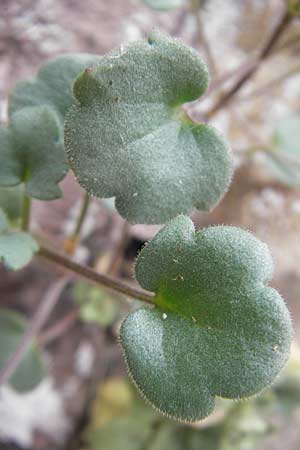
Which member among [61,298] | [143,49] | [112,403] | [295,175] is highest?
[143,49]

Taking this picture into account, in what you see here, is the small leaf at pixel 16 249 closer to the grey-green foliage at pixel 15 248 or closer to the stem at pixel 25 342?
the grey-green foliage at pixel 15 248

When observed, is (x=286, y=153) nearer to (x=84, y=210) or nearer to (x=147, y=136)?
(x=84, y=210)

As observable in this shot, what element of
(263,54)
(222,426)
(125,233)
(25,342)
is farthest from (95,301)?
(263,54)

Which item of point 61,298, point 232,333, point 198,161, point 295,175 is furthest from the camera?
point 61,298

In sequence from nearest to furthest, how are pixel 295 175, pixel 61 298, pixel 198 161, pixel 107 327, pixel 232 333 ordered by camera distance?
pixel 232 333 < pixel 198 161 < pixel 295 175 < pixel 61 298 < pixel 107 327

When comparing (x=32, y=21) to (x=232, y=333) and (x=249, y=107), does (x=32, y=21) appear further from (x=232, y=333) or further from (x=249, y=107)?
(x=232, y=333)

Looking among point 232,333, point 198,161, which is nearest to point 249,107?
point 198,161
